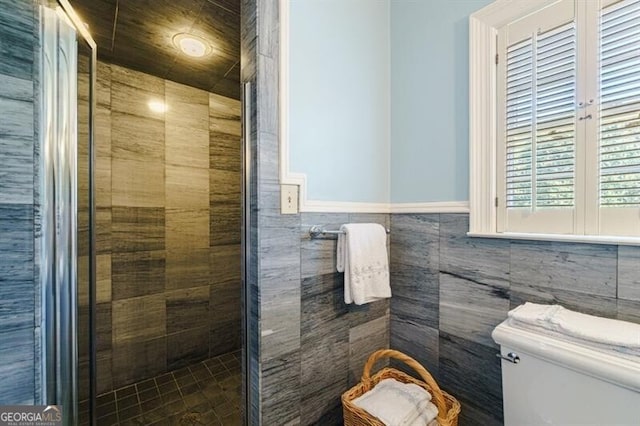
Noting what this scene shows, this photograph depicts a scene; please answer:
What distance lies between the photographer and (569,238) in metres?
0.99

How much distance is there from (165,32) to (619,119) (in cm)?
213

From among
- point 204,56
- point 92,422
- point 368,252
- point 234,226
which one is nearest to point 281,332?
point 368,252

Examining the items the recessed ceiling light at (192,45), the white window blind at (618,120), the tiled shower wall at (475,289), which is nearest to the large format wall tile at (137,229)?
the recessed ceiling light at (192,45)

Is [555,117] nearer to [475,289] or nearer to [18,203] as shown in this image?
[475,289]

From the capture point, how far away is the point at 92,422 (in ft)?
4.03

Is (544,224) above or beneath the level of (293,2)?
beneath

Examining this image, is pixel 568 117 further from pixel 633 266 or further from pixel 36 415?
pixel 36 415

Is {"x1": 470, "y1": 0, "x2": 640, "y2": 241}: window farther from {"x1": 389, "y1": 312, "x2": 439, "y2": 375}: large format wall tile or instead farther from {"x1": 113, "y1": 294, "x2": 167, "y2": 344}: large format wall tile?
{"x1": 113, "y1": 294, "x2": 167, "y2": 344}: large format wall tile

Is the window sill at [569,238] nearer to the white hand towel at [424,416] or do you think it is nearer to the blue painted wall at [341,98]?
the blue painted wall at [341,98]

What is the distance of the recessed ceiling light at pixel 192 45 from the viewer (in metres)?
1.67

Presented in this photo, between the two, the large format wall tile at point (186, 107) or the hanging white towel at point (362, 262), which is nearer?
the hanging white towel at point (362, 262)

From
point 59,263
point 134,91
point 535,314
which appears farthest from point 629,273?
point 134,91

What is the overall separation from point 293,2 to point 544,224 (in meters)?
1.36

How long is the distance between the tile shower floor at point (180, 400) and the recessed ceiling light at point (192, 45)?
2242mm
